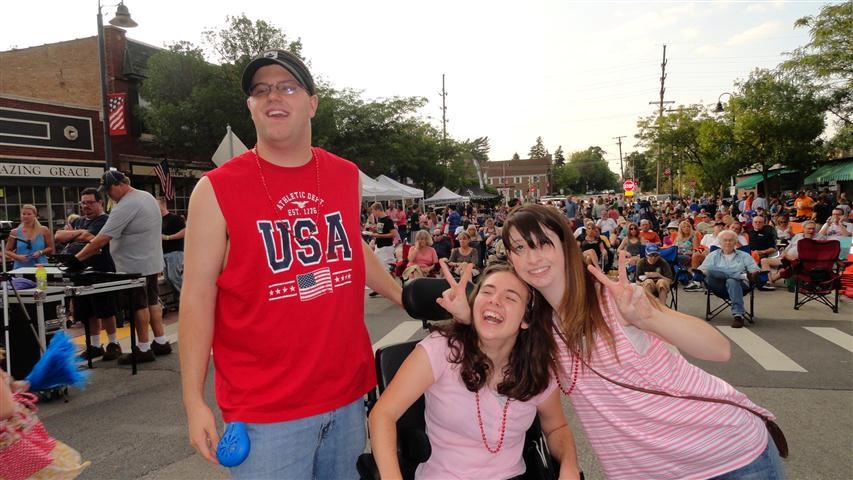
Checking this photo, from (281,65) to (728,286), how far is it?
26.7 ft

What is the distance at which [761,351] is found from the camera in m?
6.50

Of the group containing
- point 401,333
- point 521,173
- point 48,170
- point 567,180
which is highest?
point 521,173

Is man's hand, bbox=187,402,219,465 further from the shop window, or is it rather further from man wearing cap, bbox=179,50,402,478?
the shop window

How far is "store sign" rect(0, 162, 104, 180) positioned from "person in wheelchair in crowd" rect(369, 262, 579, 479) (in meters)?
22.0

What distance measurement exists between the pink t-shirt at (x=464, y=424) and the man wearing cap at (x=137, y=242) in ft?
15.9

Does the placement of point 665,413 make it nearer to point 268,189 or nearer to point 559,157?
point 268,189

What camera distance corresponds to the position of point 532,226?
6.51ft

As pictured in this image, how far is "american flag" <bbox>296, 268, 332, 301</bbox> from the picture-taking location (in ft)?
5.64

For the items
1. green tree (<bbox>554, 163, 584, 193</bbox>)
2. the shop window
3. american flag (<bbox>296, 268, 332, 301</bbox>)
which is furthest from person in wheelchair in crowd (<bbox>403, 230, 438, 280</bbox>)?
green tree (<bbox>554, 163, 584, 193</bbox>)

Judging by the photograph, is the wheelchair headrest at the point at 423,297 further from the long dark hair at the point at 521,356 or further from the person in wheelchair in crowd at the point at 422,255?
the person in wheelchair in crowd at the point at 422,255

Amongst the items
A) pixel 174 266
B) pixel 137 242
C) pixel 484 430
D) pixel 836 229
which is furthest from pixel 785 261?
pixel 174 266

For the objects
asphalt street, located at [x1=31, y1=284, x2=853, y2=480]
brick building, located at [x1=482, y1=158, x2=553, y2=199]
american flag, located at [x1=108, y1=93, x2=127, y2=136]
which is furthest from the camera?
brick building, located at [x1=482, y1=158, x2=553, y2=199]

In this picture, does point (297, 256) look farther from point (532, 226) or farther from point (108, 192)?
point (108, 192)

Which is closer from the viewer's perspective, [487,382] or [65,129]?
[487,382]
